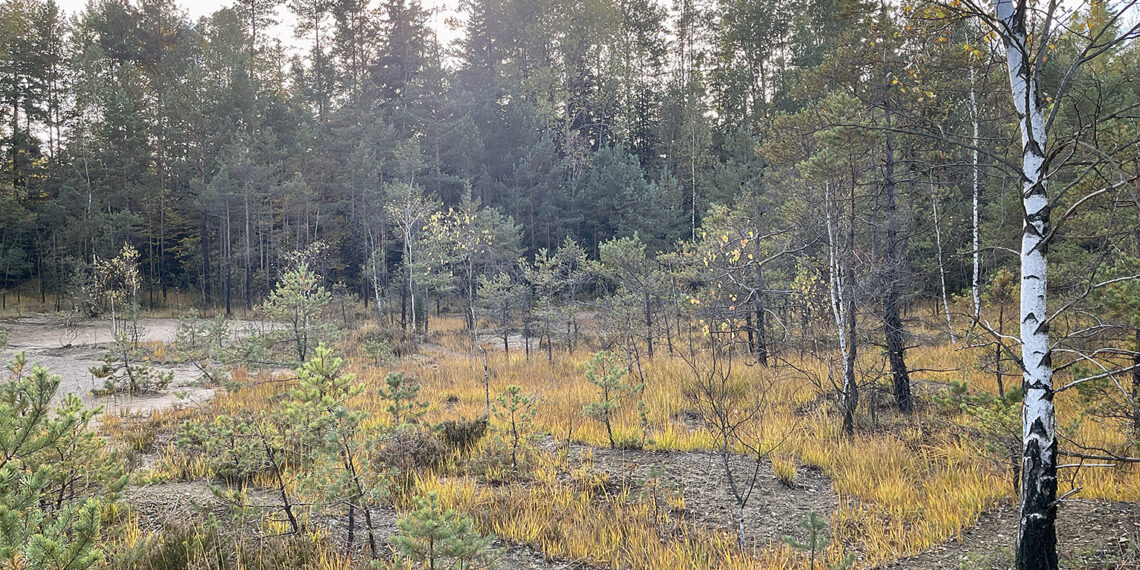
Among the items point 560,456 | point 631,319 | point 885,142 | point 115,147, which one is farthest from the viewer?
point 115,147

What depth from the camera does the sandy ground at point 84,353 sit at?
941 cm

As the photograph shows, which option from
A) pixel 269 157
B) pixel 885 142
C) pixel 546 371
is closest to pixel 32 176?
pixel 269 157

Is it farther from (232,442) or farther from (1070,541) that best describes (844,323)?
(232,442)

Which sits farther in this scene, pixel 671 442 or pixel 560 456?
pixel 671 442

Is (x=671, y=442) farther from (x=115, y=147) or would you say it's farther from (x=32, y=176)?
(x=32, y=176)

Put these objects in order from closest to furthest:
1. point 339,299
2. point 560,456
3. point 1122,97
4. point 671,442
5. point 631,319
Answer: point 560,456
point 671,442
point 1122,97
point 631,319
point 339,299

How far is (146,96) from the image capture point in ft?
92.4

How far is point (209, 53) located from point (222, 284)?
11.9 meters

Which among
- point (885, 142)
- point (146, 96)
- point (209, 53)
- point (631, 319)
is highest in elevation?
point (209, 53)

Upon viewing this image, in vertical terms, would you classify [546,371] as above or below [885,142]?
below

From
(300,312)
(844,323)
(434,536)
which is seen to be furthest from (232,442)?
(844,323)

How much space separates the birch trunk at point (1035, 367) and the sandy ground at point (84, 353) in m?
9.37

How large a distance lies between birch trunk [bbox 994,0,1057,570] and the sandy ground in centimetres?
937

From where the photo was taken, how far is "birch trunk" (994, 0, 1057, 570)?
2662 millimetres
